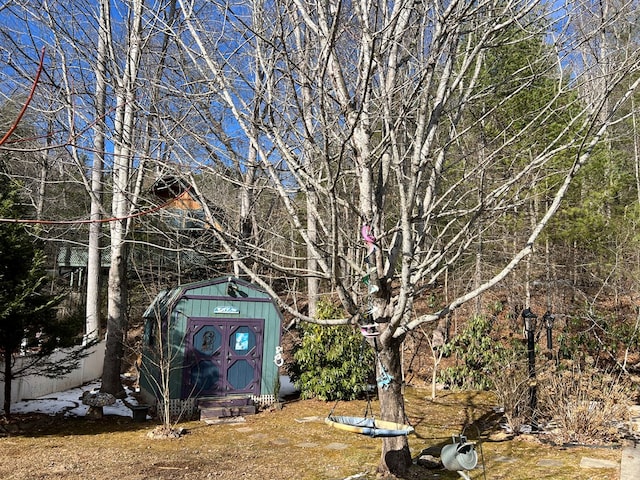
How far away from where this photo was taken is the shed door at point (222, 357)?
27.7ft

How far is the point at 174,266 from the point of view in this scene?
52.9ft

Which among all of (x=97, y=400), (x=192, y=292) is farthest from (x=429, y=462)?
(x=97, y=400)

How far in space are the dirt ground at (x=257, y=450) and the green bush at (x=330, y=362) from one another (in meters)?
0.81

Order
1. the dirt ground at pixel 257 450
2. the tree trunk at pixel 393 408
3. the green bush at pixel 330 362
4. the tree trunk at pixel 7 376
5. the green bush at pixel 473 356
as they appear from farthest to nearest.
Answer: the green bush at pixel 473 356, the green bush at pixel 330 362, the tree trunk at pixel 7 376, the dirt ground at pixel 257 450, the tree trunk at pixel 393 408

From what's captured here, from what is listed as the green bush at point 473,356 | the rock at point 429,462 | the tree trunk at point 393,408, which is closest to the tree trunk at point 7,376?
the tree trunk at point 393,408

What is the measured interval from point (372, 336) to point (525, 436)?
3357mm

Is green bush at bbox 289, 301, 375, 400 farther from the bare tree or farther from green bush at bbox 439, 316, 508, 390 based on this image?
the bare tree

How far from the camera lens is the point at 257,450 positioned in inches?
247

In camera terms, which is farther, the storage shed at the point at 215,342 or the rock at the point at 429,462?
the storage shed at the point at 215,342

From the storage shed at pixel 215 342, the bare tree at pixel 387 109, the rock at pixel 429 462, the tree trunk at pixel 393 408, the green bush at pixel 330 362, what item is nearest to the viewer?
the bare tree at pixel 387 109

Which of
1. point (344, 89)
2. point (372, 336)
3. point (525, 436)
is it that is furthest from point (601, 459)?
point (344, 89)

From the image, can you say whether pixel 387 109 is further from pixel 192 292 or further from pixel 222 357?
pixel 222 357

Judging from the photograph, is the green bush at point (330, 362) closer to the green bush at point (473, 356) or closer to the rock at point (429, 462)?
the green bush at point (473, 356)

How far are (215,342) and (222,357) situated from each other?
0.90 feet
